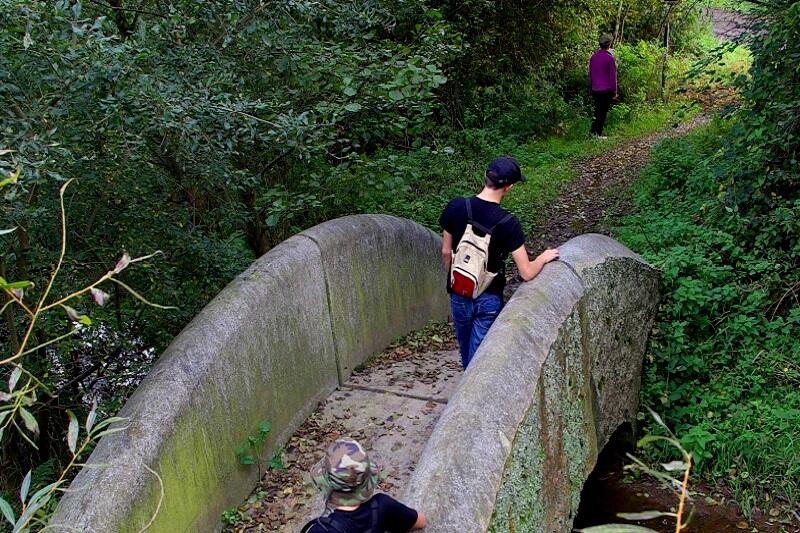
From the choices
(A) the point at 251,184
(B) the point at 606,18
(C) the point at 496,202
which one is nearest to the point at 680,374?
(C) the point at 496,202

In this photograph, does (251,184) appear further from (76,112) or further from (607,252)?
(607,252)

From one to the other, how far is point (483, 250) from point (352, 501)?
Answer: 208 cm

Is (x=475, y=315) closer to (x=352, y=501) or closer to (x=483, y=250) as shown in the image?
(x=483, y=250)

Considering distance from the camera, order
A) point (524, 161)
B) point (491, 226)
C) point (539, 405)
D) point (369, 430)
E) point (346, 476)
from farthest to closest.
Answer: point (524, 161) < point (369, 430) < point (491, 226) < point (539, 405) < point (346, 476)

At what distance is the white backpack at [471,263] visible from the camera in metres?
4.36

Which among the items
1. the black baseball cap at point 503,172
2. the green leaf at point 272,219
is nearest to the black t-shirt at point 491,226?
the black baseball cap at point 503,172

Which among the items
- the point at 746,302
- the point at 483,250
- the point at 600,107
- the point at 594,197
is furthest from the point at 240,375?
the point at 600,107

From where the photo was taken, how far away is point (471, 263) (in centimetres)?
441

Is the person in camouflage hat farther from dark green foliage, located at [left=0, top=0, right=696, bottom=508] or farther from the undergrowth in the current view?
the undergrowth

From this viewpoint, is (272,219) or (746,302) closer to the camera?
(272,219)

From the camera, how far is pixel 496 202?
4.36 m

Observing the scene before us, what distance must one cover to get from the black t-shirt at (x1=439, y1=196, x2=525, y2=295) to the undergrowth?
9.89 feet

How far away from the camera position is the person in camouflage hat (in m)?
2.61

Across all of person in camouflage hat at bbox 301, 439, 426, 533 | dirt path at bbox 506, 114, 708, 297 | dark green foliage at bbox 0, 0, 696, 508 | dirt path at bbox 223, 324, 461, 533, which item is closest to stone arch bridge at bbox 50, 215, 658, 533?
dirt path at bbox 223, 324, 461, 533
